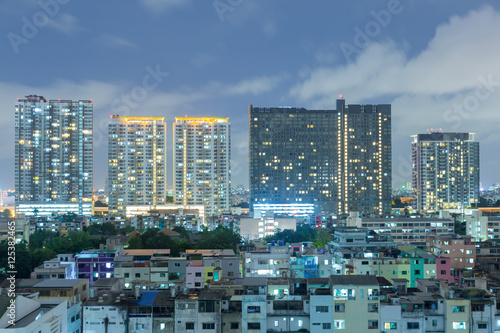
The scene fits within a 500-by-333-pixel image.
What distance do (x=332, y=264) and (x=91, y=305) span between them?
11.4 meters

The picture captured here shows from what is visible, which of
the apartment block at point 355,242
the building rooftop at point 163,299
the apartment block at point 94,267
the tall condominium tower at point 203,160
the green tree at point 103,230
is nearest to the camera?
the building rooftop at point 163,299

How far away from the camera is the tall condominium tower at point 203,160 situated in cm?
6494

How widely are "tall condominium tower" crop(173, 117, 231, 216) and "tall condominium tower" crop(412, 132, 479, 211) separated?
2721 cm

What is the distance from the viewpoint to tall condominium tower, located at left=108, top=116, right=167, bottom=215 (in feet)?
209

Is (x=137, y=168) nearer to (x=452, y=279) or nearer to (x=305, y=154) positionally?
(x=305, y=154)

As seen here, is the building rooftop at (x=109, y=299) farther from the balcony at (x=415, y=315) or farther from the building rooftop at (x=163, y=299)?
the balcony at (x=415, y=315)

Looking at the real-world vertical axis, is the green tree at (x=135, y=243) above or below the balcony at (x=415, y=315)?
below

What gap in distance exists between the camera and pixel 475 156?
70938mm

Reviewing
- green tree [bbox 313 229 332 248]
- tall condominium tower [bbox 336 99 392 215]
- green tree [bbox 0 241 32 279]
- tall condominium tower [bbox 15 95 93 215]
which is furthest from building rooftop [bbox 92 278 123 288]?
tall condominium tower [bbox 336 99 392 215]

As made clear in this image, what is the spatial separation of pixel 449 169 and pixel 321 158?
59.0ft

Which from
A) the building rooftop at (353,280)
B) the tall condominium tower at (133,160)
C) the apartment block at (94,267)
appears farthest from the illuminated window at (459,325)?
the tall condominium tower at (133,160)

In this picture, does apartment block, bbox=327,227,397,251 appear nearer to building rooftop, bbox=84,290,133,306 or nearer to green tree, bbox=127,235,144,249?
green tree, bbox=127,235,144,249

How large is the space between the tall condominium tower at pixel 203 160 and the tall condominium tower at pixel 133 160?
251 centimetres

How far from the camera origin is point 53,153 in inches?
2413
